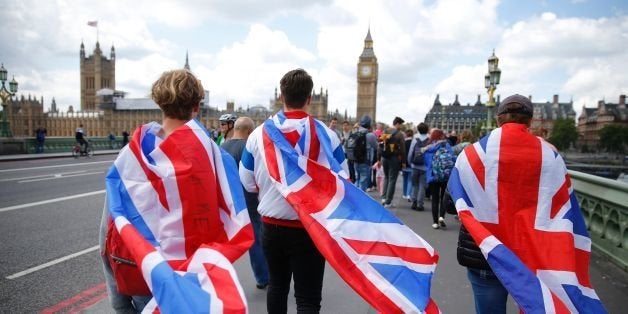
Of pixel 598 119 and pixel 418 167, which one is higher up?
pixel 598 119

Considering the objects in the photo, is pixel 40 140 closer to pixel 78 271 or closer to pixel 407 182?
pixel 407 182

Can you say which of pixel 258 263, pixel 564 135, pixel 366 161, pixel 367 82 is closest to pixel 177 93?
pixel 258 263

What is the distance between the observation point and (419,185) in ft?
29.7

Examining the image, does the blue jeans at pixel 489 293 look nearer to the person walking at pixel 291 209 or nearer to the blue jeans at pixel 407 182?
the person walking at pixel 291 209

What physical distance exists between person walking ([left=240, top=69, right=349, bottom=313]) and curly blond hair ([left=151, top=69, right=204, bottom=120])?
78cm

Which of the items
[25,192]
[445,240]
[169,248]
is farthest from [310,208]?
[25,192]

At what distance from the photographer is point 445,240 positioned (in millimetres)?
6449

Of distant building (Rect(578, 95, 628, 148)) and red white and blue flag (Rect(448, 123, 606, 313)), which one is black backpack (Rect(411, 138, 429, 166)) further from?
→ distant building (Rect(578, 95, 628, 148))

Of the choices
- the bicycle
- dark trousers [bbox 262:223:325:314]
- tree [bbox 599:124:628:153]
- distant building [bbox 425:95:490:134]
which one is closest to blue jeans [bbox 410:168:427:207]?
dark trousers [bbox 262:223:325:314]

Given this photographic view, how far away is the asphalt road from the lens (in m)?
3.99

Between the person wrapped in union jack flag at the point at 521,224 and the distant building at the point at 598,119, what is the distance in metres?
95.5

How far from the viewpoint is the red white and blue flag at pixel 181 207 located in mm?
1826

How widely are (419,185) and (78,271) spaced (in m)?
6.74

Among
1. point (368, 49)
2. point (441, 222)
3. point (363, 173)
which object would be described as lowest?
point (441, 222)
